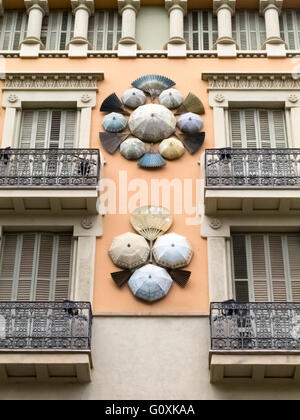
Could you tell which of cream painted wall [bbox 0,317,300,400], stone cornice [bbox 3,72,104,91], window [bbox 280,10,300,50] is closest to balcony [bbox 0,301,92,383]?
cream painted wall [bbox 0,317,300,400]

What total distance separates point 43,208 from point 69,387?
415 cm

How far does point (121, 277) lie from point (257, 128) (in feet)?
17.7

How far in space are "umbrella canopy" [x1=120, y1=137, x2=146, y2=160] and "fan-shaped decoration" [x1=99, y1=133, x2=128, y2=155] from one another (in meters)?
0.21

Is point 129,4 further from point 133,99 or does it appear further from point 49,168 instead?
point 49,168

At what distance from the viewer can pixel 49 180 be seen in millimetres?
18250

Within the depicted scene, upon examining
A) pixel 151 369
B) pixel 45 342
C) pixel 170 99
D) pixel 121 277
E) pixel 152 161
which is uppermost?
pixel 170 99

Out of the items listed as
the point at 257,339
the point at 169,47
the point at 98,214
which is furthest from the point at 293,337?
the point at 169,47

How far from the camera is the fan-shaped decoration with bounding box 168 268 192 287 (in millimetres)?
17344

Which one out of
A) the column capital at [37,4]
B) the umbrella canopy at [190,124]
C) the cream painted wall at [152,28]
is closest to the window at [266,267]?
the umbrella canopy at [190,124]

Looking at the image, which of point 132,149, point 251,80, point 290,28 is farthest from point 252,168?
point 290,28

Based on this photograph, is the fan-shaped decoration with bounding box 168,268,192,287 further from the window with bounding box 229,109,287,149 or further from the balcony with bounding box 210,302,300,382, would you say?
the window with bounding box 229,109,287,149

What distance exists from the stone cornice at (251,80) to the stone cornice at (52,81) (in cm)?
278

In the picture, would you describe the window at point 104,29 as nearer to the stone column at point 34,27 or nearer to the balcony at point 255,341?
the stone column at point 34,27
